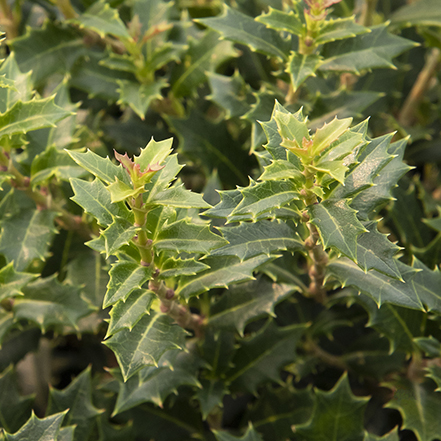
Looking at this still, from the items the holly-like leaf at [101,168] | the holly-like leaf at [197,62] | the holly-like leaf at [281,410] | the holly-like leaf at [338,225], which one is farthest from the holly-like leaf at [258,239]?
the holly-like leaf at [197,62]

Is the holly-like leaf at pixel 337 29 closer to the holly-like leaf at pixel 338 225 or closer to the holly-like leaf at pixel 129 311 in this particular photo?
the holly-like leaf at pixel 338 225

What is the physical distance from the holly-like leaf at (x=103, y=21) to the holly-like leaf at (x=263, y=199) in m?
0.78

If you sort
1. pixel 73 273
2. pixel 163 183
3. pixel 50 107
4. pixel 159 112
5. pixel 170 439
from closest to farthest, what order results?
pixel 163 183 < pixel 50 107 < pixel 73 273 < pixel 170 439 < pixel 159 112

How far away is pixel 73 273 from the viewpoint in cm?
147

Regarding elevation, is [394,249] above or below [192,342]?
above

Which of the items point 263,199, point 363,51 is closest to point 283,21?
point 363,51

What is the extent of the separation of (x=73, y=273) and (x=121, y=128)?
1.84 feet

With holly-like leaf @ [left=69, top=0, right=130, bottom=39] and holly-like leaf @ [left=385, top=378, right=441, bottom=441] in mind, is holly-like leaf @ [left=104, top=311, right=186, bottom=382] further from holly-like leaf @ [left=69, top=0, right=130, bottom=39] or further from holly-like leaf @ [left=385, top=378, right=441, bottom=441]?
holly-like leaf @ [left=69, top=0, right=130, bottom=39]

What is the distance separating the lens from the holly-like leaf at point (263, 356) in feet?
4.70

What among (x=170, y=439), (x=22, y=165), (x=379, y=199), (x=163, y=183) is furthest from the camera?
(x=170, y=439)

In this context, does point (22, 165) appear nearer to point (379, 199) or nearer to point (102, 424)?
point (102, 424)

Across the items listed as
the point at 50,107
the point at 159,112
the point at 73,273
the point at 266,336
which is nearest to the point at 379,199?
the point at 266,336

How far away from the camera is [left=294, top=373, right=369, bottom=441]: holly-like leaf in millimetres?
1341

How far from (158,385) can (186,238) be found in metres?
0.47
